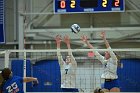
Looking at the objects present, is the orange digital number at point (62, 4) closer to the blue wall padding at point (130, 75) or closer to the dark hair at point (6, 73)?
the blue wall padding at point (130, 75)

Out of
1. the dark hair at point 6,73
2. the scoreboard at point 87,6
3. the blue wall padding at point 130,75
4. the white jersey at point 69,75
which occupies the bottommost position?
Result: the blue wall padding at point 130,75

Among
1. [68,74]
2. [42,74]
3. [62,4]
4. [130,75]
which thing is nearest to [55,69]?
[42,74]

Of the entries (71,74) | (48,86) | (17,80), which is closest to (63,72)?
(71,74)

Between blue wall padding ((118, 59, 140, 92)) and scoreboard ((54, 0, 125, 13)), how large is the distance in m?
1.85

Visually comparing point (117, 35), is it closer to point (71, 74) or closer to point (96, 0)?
point (96, 0)

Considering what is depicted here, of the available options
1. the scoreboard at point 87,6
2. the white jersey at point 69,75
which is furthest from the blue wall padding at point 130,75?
the white jersey at point 69,75

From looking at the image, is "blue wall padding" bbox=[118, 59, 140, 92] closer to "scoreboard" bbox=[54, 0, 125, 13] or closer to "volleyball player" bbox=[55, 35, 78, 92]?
"scoreboard" bbox=[54, 0, 125, 13]

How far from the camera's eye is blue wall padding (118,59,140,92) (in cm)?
1212

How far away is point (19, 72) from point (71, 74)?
4.43m

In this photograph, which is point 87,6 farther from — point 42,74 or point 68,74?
point 68,74

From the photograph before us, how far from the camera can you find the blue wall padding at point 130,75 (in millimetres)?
12117

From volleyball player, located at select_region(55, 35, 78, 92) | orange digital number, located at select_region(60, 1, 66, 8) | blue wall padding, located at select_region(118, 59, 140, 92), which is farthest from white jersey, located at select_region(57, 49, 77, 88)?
orange digital number, located at select_region(60, 1, 66, 8)

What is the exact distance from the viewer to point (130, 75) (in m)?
12.5

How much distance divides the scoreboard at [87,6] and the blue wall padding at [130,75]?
185 centimetres
